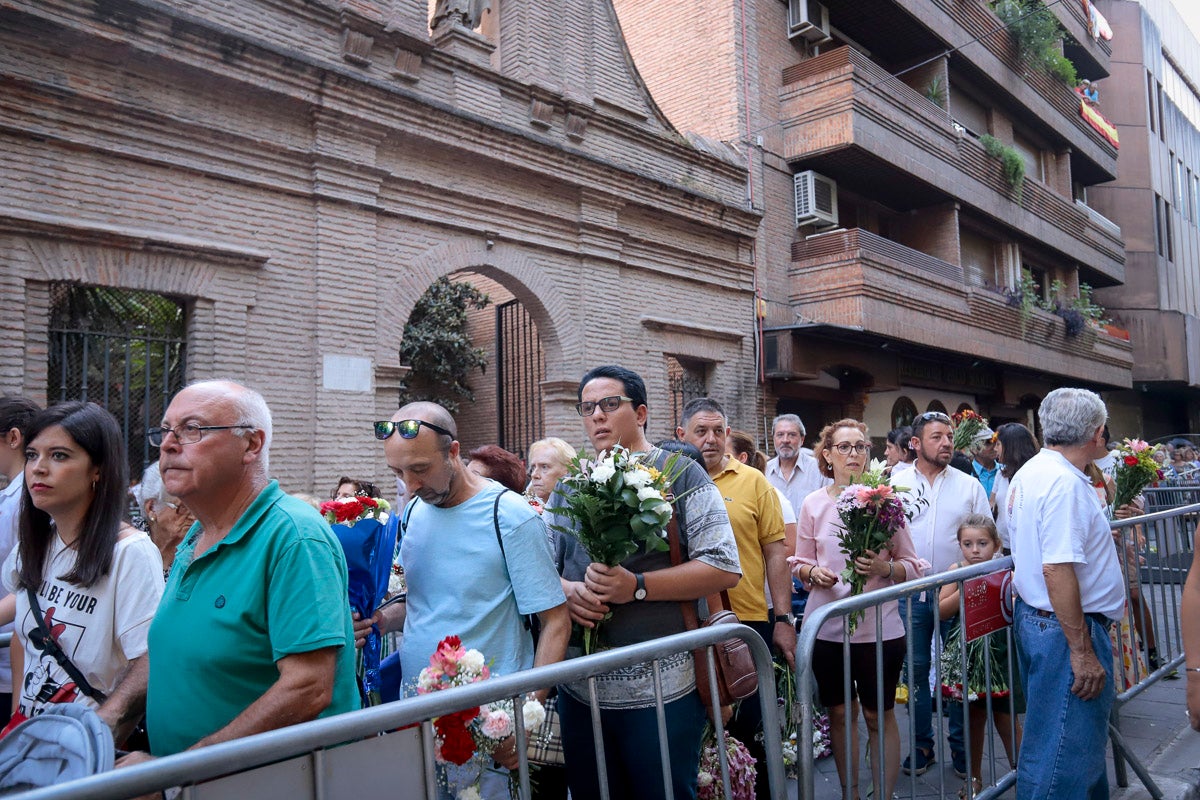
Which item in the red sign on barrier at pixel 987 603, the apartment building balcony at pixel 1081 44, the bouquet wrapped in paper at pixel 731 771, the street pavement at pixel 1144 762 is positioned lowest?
the street pavement at pixel 1144 762

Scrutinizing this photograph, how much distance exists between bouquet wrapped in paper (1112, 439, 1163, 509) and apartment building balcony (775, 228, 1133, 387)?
6.95 metres

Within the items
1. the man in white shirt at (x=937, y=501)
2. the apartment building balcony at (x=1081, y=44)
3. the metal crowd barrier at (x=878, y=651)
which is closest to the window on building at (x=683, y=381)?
the man in white shirt at (x=937, y=501)

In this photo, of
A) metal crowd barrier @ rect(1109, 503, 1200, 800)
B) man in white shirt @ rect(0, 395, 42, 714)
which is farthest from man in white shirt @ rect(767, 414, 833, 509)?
man in white shirt @ rect(0, 395, 42, 714)

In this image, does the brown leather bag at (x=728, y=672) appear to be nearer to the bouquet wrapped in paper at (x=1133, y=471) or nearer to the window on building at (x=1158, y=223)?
the bouquet wrapped in paper at (x=1133, y=471)

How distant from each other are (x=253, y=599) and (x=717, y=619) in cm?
156

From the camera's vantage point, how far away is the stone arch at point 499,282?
9828 millimetres

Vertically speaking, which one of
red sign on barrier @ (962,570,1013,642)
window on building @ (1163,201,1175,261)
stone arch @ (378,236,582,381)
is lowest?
red sign on barrier @ (962,570,1013,642)

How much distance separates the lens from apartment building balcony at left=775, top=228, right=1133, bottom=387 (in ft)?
47.9

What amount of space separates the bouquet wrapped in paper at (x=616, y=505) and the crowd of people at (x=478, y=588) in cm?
11

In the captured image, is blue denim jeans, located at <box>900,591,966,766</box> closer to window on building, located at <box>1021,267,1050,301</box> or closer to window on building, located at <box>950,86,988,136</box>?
window on building, located at <box>950,86,988,136</box>

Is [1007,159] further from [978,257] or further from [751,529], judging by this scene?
[751,529]

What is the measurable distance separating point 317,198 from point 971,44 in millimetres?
16130

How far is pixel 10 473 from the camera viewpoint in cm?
390

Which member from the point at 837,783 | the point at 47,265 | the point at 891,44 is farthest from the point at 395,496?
the point at 891,44
